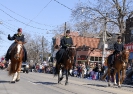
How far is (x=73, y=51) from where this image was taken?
1439 cm

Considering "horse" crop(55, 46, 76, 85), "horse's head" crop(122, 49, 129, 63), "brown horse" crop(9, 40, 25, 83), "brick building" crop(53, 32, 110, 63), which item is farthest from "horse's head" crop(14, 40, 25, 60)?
"brick building" crop(53, 32, 110, 63)

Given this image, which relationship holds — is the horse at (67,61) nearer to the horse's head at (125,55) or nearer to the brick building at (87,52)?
the horse's head at (125,55)

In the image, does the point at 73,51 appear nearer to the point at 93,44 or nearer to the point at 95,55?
the point at 95,55

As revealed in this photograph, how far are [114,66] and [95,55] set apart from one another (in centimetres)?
5532

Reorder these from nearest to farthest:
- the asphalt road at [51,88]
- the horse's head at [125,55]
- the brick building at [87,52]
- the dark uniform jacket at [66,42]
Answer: the asphalt road at [51,88] < the dark uniform jacket at [66,42] < the horse's head at [125,55] < the brick building at [87,52]

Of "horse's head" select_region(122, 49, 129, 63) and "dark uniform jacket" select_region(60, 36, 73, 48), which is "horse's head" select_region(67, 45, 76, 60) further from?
"horse's head" select_region(122, 49, 129, 63)

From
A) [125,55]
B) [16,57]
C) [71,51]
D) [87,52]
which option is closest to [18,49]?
[16,57]

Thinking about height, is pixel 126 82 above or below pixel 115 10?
below

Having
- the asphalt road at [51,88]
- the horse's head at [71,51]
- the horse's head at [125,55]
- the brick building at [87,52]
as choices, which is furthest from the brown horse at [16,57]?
the brick building at [87,52]

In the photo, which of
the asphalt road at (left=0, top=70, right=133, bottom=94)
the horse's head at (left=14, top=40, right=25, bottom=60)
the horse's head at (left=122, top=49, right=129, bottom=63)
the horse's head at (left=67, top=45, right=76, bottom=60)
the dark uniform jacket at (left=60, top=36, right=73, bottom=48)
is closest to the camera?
the asphalt road at (left=0, top=70, right=133, bottom=94)

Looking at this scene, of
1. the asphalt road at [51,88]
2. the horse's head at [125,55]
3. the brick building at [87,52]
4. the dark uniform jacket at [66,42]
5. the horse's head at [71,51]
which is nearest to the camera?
the asphalt road at [51,88]

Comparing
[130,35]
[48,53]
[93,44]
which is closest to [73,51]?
[130,35]

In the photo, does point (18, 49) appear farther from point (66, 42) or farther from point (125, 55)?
point (125, 55)

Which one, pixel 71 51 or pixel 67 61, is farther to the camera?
pixel 67 61
